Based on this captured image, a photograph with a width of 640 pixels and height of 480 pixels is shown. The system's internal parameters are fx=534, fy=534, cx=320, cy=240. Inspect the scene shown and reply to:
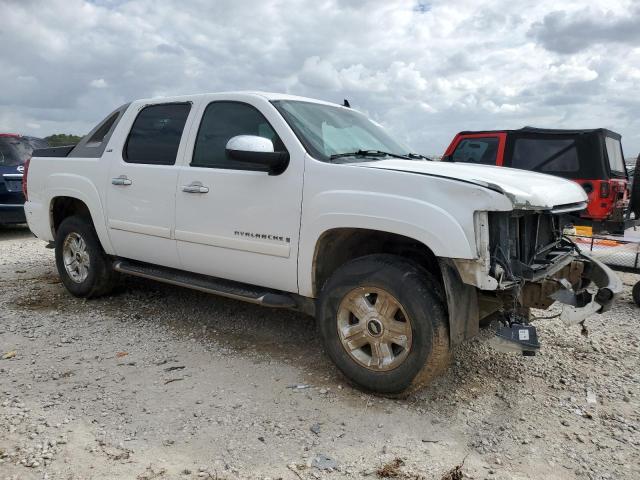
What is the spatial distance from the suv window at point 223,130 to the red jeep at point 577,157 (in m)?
4.58

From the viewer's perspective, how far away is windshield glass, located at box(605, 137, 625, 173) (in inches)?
315

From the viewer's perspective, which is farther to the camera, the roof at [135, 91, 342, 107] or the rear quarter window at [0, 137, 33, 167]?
the rear quarter window at [0, 137, 33, 167]

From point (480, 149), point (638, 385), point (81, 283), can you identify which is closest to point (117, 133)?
point (81, 283)

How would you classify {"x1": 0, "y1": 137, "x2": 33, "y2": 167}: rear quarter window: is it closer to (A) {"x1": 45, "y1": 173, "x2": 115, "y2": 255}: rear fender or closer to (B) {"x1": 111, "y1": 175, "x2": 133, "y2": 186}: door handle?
(A) {"x1": 45, "y1": 173, "x2": 115, "y2": 255}: rear fender

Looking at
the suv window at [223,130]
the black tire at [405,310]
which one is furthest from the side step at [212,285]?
the suv window at [223,130]

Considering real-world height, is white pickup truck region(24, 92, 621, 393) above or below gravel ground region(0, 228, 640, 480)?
above

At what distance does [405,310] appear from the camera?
10.3ft

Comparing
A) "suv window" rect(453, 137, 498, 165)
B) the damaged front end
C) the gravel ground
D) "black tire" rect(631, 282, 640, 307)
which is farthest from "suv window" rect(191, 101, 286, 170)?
"suv window" rect(453, 137, 498, 165)

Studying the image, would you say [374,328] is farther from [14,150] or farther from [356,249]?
[14,150]

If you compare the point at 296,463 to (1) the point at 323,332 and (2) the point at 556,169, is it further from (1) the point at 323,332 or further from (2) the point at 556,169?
(2) the point at 556,169

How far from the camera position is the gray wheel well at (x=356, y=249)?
3449 millimetres

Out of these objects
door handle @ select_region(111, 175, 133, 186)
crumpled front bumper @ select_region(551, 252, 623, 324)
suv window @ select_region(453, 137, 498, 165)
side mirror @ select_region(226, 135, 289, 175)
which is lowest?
crumpled front bumper @ select_region(551, 252, 623, 324)

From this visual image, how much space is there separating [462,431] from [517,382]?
2.84 feet

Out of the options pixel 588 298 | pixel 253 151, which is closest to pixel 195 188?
pixel 253 151
